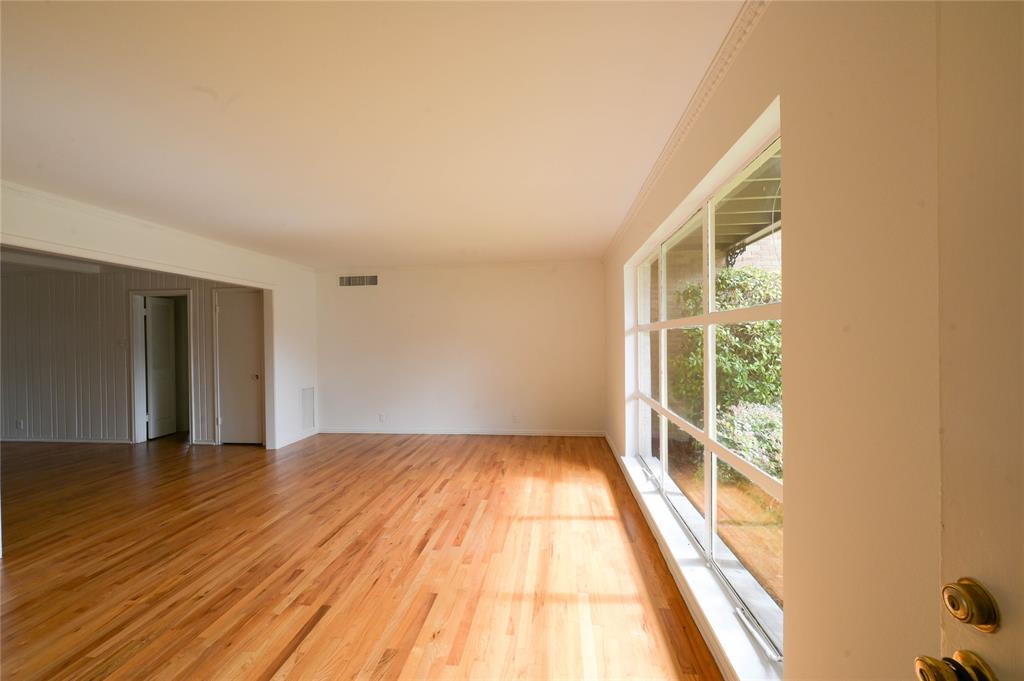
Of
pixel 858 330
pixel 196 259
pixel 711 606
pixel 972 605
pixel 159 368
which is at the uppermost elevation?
pixel 196 259

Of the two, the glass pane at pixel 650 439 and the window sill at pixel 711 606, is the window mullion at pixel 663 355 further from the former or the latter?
the window sill at pixel 711 606

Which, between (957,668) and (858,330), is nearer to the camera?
(957,668)

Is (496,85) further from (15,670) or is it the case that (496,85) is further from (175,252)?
(175,252)

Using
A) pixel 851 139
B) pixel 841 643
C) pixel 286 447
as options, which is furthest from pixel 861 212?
pixel 286 447

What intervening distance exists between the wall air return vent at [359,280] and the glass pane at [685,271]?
490cm

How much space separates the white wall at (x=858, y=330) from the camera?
0.78 metres

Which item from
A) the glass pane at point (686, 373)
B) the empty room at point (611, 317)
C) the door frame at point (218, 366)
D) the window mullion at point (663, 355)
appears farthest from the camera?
the door frame at point (218, 366)

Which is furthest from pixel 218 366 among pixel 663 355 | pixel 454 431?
pixel 663 355

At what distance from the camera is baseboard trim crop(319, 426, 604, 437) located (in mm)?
6305

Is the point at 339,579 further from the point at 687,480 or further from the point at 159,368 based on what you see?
the point at 159,368

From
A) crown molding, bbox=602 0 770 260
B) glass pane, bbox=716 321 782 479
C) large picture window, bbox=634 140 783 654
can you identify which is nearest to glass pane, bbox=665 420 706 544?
large picture window, bbox=634 140 783 654

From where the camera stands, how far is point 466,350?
6.49 metres

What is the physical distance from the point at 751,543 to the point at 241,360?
664 centimetres

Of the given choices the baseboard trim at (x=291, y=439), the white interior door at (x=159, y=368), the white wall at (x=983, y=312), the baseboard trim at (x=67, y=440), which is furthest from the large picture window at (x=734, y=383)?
the baseboard trim at (x=67, y=440)
